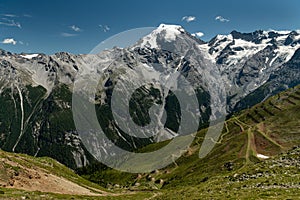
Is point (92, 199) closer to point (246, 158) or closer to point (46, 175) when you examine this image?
point (46, 175)

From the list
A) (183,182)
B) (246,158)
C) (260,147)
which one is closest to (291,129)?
(260,147)

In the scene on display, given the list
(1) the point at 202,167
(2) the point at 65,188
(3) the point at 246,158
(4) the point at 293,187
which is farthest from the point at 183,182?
(4) the point at 293,187

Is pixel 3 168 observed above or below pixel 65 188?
above

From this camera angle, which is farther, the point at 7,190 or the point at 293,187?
the point at 7,190

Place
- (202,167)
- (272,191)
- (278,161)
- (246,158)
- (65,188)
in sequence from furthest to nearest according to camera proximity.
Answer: (202,167), (246,158), (278,161), (65,188), (272,191)

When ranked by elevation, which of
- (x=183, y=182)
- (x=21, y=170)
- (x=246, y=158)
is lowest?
(x=183, y=182)

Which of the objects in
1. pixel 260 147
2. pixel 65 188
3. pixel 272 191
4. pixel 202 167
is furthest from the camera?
pixel 202 167

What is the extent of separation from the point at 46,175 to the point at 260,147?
462ft

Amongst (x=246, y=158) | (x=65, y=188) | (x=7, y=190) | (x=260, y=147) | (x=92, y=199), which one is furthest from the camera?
(x=260, y=147)

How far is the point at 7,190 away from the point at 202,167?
158246mm

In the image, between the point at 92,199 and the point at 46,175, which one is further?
the point at 46,175

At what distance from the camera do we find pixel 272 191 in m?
41.9

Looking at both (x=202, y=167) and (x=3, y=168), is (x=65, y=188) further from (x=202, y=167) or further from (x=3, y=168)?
(x=202, y=167)

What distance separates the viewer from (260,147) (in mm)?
179000
